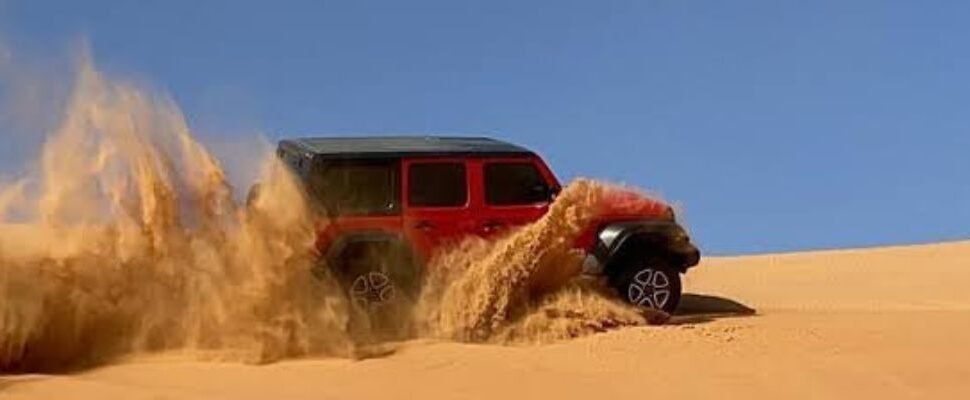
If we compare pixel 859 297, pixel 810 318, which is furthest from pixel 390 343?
pixel 859 297

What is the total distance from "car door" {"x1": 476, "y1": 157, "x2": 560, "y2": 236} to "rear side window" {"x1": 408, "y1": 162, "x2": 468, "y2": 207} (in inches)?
7.1

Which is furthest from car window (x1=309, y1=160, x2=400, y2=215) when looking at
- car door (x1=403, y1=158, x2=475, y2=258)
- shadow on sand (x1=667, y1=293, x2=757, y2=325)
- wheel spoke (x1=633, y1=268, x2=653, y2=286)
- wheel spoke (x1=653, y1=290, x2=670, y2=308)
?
shadow on sand (x1=667, y1=293, x2=757, y2=325)

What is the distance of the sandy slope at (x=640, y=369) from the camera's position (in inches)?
370

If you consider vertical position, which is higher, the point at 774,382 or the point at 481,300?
the point at 481,300

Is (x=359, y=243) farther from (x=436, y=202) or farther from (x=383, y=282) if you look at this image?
(x=436, y=202)

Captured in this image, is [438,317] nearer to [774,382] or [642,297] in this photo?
[642,297]

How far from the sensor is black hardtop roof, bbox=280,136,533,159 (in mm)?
12414

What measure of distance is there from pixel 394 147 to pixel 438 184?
0.52 metres

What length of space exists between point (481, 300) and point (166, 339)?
95.2 inches

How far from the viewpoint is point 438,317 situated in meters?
11.6

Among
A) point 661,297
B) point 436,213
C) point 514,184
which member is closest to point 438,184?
point 436,213

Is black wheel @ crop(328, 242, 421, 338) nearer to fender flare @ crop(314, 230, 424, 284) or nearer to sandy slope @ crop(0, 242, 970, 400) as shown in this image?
fender flare @ crop(314, 230, 424, 284)

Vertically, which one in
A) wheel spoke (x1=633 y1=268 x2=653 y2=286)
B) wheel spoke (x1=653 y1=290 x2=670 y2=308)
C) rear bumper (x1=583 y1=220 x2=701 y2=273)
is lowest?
wheel spoke (x1=653 y1=290 x2=670 y2=308)

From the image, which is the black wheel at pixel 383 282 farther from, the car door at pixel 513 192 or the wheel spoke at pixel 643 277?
the wheel spoke at pixel 643 277
